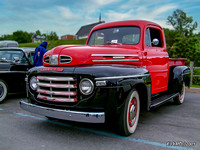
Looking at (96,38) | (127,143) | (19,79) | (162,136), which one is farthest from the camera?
(19,79)

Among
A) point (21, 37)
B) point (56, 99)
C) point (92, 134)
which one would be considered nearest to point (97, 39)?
point (56, 99)

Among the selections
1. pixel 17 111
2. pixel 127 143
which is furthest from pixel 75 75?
pixel 17 111

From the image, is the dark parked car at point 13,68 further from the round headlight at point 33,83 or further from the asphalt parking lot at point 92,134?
the round headlight at point 33,83

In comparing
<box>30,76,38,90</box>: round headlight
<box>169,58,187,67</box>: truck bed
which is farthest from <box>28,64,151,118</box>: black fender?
<box>169,58,187,67</box>: truck bed

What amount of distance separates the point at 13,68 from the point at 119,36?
11.6 feet

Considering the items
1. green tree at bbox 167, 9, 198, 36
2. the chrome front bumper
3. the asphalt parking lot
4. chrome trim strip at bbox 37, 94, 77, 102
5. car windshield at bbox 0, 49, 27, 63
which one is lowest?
the asphalt parking lot

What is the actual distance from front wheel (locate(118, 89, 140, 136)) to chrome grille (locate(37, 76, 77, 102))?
78 cm

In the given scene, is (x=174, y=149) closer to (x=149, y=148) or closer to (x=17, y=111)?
(x=149, y=148)

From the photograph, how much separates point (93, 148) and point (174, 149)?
1.17m

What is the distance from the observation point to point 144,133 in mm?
3633

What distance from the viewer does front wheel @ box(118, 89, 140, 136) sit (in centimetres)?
320

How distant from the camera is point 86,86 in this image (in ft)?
10.0

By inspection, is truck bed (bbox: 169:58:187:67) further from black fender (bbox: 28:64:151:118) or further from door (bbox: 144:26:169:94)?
black fender (bbox: 28:64:151:118)

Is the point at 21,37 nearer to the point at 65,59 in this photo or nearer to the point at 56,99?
the point at 65,59
